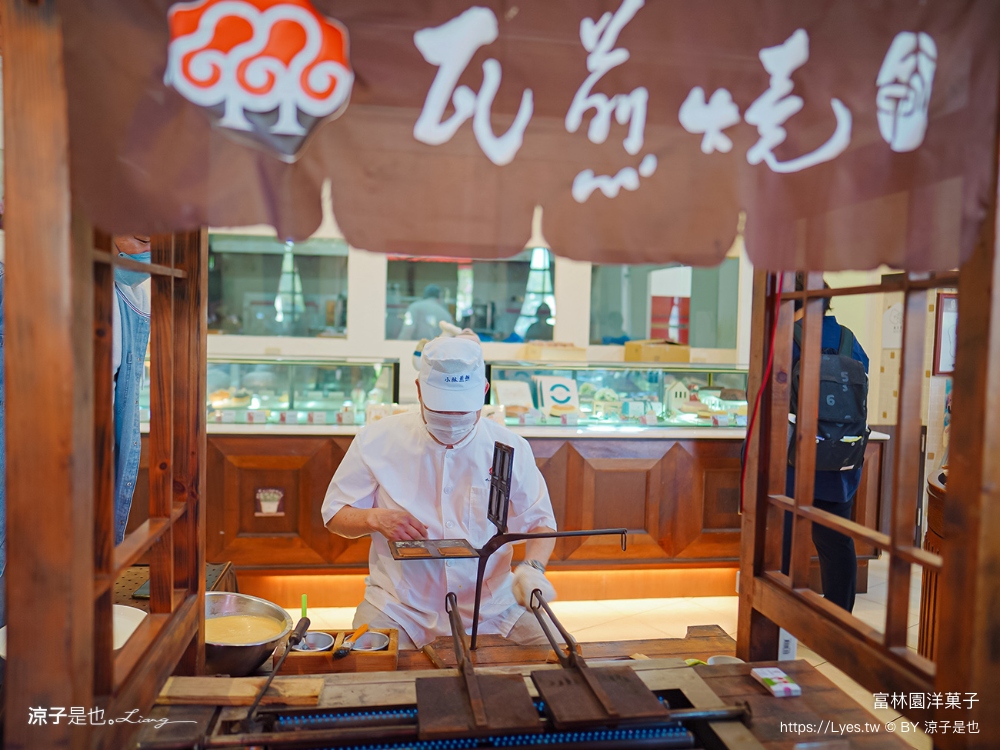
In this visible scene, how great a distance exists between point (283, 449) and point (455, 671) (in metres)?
2.69

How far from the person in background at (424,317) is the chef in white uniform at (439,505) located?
3244mm

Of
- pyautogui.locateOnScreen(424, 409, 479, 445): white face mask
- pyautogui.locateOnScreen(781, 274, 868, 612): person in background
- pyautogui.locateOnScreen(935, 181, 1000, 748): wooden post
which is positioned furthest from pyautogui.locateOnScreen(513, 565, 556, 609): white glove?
pyautogui.locateOnScreen(781, 274, 868, 612): person in background

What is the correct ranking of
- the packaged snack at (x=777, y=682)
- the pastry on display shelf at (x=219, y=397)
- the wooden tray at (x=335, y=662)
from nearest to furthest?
the packaged snack at (x=777, y=682), the wooden tray at (x=335, y=662), the pastry on display shelf at (x=219, y=397)

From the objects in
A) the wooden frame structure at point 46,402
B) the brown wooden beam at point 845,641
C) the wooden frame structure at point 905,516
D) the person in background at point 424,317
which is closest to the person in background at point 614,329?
the person in background at point 424,317

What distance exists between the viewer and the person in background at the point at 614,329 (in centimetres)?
628

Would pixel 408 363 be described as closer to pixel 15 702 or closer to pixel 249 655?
pixel 249 655

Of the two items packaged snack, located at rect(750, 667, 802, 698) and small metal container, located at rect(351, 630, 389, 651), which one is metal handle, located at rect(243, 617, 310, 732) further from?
packaged snack, located at rect(750, 667, 802, 698)

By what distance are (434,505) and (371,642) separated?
761 mm

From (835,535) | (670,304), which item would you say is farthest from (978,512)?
(670,304)

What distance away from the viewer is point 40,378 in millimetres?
1172

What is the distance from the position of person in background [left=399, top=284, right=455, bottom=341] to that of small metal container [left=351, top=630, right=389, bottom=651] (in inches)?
163

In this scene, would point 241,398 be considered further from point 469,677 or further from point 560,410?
point 469,677

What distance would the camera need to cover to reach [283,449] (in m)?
4.16

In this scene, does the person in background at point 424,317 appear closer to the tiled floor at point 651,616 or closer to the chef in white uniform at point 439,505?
the tiled floor at point 651,616
